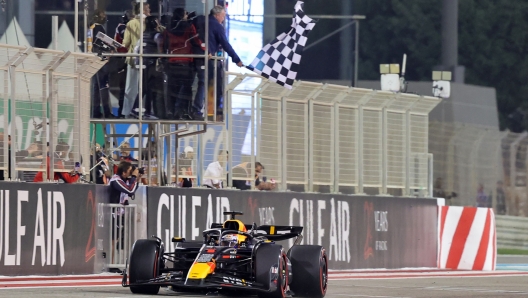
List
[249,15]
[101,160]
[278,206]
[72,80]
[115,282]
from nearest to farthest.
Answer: [115,282], [72,80], [101,160], [278,206], [249,15]

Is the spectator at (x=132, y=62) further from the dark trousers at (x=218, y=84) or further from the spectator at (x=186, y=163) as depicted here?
the spectator at (x=186, y=163)

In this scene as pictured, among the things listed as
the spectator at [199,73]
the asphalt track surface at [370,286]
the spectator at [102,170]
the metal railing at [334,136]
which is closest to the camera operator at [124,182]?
the spectator at [102,170]

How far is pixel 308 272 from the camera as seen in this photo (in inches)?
528

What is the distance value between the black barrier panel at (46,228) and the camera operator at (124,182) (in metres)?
0.50

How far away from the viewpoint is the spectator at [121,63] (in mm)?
18947

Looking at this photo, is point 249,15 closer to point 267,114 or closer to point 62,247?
point 267,114

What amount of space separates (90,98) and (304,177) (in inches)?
166

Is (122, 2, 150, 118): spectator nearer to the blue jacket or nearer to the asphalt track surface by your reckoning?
the blue jacket

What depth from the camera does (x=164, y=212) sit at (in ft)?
59.5

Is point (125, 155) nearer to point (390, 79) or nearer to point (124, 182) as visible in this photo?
point (124, 182)

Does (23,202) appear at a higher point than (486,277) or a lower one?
higher

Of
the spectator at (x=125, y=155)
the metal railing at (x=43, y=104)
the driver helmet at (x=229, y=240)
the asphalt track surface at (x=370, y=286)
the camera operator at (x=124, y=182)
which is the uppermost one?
the metal railing at (x=43, y=104)

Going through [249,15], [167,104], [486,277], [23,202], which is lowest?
[486,277]

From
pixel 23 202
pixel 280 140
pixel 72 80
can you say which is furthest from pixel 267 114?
pixel 23 202
